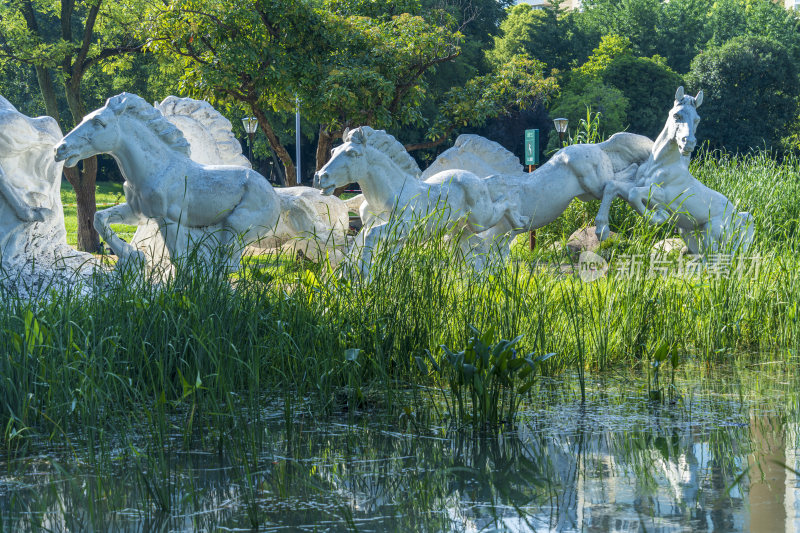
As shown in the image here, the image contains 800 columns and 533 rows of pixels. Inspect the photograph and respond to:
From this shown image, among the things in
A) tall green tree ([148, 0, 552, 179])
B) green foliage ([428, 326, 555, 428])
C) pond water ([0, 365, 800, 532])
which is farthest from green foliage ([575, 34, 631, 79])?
pond water ([0, 365, 800, 532])

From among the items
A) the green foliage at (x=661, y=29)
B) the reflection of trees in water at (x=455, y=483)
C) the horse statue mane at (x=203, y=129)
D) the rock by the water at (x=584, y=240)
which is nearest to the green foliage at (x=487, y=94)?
the rock by the water at (x=584, y=240)

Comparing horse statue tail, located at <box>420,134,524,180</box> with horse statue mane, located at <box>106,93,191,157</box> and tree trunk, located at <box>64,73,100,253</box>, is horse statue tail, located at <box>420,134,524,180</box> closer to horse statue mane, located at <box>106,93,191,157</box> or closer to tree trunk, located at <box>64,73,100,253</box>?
horse statue mane, located at <box>106,93,191,157</box>

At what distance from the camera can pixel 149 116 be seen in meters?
7.99

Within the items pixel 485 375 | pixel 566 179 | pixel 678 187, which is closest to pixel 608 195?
pixel 566 179

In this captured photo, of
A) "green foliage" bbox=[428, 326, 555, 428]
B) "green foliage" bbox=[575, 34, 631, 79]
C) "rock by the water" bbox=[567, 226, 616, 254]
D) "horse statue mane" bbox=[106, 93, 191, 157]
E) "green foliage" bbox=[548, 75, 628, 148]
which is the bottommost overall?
"green foliage" bbox=[428, 326, 555, 428]

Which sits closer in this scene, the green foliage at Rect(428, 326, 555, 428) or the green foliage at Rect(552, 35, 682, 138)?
the green foliage at Rect(428, 326, 555, 428)

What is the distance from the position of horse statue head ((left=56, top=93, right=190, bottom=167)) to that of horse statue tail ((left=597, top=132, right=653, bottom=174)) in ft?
17.4

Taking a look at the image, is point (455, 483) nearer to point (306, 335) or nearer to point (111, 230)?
point (306, 335)

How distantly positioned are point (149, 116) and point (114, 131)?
39 cm

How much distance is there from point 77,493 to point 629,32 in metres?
48.9

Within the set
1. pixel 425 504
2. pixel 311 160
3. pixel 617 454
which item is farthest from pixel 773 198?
pixel 311 160

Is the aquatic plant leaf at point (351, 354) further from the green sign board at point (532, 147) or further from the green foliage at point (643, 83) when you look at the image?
the green foliage at point (643, 83)

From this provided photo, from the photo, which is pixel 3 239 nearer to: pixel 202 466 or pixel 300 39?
pixel 202 466

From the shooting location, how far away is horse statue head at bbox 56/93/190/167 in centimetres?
756
